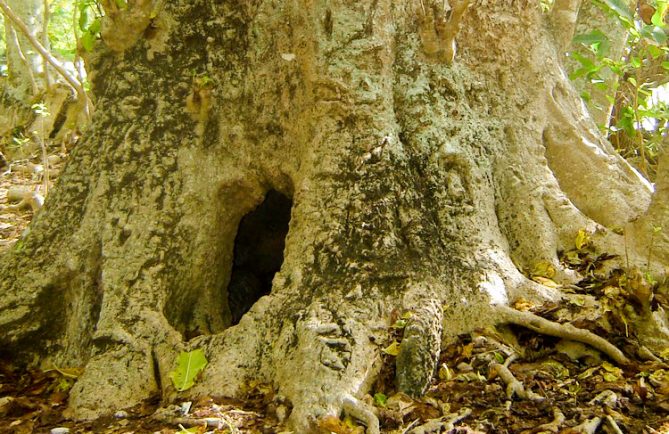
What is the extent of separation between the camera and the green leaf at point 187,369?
2671 mm

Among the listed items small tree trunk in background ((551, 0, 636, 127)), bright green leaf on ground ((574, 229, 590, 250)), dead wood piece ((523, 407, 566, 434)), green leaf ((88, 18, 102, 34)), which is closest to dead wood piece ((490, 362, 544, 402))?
dead wood piece ((523, 407, 566, 434))

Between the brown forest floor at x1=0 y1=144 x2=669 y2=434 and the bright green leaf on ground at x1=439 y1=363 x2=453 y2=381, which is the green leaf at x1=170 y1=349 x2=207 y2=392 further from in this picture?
the bright green leaf on ground at x1=439 y1=363 x2=453 y2=381

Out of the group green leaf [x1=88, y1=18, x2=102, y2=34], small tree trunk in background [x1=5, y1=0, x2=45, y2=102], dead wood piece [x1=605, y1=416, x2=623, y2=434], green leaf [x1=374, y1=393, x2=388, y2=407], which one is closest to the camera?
dead wood piece [x1=605, y1=416, x2=623, y2=434]

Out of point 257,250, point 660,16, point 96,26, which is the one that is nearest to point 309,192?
point 257,250

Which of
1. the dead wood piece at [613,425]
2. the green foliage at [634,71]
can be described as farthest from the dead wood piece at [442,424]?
the green foliage at [634,71]

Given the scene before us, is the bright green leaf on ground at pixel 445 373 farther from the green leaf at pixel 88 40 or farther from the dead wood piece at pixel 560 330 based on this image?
the green leaf at pixel 88 40

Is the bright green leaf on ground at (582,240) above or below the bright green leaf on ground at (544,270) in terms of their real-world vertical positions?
above

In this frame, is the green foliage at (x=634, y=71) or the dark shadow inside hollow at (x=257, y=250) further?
the dark shadow inside hollow at (x=257, y=250)

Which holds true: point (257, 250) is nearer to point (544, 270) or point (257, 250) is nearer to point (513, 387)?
point (544, 270)

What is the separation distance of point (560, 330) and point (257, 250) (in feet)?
8.08

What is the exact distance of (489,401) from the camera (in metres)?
2.33

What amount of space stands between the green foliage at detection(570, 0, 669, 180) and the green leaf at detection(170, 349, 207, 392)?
7.38 feet

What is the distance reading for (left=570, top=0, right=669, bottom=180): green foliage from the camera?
290cm

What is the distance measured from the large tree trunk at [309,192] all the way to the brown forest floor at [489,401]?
10cm
